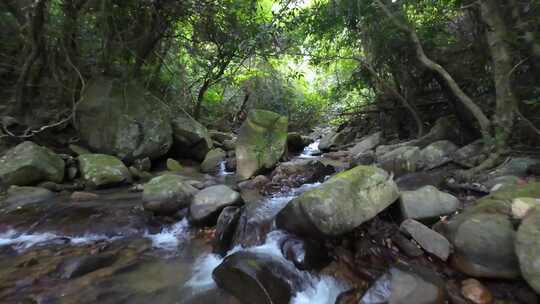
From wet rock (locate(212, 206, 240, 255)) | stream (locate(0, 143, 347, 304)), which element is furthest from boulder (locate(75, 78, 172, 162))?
wet rock (locate(212, 206, 240, 255))

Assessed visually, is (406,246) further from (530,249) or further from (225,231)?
(225,231)

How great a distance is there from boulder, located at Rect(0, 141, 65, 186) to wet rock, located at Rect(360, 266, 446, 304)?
540cm

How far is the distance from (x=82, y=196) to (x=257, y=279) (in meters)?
3.69

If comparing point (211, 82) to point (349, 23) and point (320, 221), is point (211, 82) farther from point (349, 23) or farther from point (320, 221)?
point (320, 221)

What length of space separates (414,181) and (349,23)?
3663 millimetres

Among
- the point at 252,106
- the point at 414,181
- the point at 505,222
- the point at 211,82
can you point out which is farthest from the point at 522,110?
the point at 252,106

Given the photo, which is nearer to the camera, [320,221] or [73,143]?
[320,221]

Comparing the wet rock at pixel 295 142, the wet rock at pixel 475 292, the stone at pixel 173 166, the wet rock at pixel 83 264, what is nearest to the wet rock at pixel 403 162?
the wet rock at pixel 475 292

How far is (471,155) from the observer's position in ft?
14.3

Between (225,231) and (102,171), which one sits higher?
(102,171)

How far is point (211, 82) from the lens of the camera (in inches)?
342

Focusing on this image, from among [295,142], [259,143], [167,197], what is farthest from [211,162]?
[295,142]

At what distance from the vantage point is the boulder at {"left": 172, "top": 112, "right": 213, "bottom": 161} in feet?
23.7

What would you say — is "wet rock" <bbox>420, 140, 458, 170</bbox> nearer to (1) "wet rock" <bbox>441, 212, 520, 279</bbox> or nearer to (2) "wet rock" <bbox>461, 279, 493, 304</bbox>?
(1) "wet rock" <bbox>441, 212, 520, 279</bbox>
